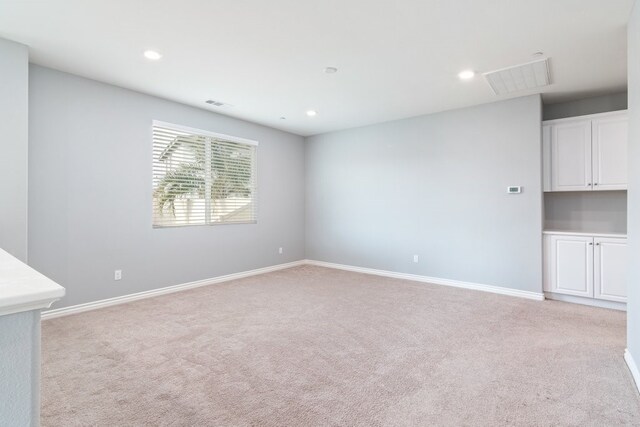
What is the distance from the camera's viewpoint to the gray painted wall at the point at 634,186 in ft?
7.17

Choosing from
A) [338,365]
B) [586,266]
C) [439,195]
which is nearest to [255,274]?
[439,195]

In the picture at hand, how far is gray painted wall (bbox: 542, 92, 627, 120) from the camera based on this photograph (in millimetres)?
4203

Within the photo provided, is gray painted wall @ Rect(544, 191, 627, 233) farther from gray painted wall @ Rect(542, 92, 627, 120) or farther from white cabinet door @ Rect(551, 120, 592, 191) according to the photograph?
gray painted wall @ Rect(542, 92, 627, 120)

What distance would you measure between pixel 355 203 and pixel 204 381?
427 centimetres

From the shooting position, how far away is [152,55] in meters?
3.13

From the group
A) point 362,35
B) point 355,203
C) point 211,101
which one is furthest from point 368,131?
point 362,35

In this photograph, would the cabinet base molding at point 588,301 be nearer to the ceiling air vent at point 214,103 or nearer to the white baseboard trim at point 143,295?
the white baseboard trim at point 143,295

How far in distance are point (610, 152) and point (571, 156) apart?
37cm

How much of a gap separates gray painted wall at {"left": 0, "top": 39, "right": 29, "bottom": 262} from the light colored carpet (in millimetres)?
965

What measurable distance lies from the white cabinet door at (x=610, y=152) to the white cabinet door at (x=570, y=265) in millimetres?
752

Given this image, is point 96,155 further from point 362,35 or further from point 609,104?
point 609,104

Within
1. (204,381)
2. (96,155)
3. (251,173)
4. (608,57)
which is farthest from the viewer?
(251,173)

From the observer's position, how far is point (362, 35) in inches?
109

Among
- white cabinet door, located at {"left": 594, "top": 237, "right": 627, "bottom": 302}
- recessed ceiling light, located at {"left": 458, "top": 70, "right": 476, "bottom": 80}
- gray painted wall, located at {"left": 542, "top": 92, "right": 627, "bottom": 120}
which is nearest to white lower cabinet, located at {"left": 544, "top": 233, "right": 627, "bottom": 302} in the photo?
white cabinet door, located at {"left": 594, "top": 237, "right": 627, "bottom": 302}
